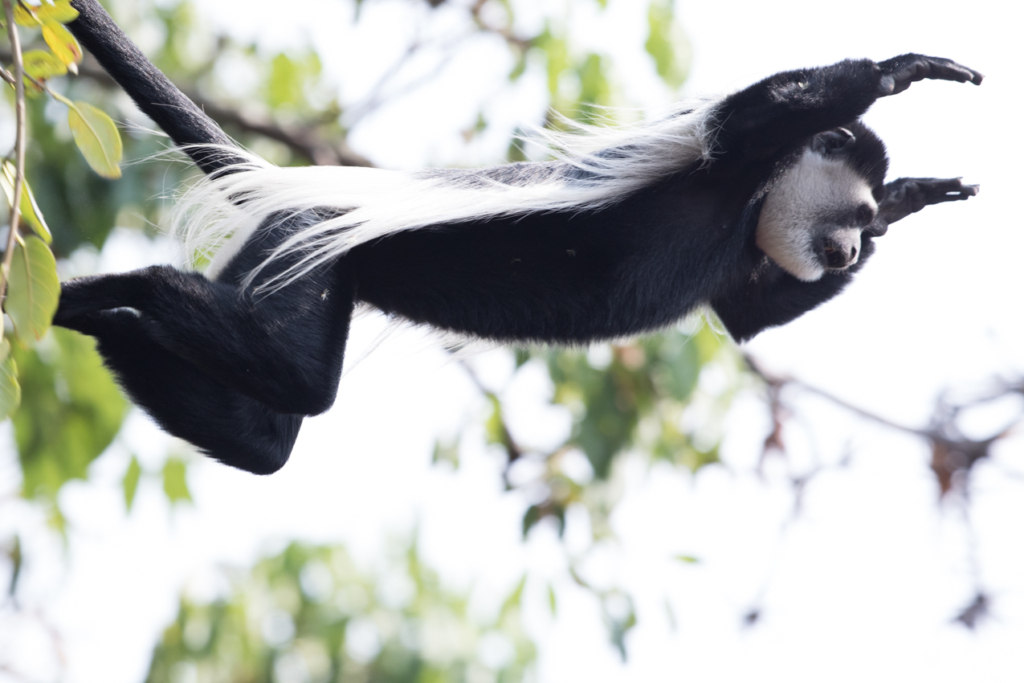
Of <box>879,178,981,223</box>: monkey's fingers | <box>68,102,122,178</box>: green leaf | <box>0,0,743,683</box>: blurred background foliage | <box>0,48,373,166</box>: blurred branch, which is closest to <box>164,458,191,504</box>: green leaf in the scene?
<box>0,0,743,683</box>: blurred background foliage

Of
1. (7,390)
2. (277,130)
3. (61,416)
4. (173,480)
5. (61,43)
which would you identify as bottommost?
(173,480)

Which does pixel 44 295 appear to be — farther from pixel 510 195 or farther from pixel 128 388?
pixel 510 195

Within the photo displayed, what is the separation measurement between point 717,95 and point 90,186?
5.27 feet

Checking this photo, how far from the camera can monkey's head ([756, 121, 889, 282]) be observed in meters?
1.48

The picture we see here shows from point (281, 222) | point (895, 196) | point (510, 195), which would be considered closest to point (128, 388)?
point (281, 222)

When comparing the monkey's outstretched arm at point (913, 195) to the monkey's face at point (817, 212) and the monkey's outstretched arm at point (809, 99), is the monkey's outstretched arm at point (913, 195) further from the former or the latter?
the monkey's outstretched arm at point (809, 99)

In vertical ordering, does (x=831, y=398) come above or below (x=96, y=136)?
below

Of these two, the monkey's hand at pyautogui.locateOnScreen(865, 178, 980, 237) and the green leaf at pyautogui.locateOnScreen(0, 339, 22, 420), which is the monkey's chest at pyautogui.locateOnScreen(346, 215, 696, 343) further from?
the green leaf at pyautogui.locateOnScreen(0, 339, 22, 420)

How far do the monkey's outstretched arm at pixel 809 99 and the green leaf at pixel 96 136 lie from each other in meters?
0.88

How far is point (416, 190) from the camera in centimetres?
143

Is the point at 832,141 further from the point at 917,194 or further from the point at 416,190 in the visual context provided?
the point at 416,190

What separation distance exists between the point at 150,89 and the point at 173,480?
55.9 inches

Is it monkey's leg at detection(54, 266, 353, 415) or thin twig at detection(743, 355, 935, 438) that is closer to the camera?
monkey's leg at detection(54, 266, 353, 415)

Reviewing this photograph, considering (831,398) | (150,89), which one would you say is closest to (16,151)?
(150,89)
